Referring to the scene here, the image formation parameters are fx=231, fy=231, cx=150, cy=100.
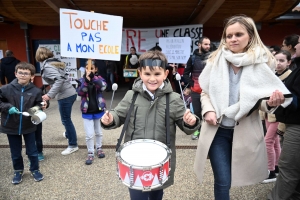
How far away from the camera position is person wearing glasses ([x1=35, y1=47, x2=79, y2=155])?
3537 millimetres

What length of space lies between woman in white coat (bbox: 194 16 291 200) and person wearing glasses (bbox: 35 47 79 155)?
7.97 ft

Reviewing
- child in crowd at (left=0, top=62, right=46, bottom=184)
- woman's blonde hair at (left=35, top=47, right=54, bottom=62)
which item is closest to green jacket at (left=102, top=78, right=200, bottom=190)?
child in crowd at (left=0, top=62, right=46, bottom=184)

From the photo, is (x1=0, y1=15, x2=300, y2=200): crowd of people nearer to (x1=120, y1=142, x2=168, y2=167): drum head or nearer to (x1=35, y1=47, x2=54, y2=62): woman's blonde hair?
(x1=120, y1=142, x2=168, y2=167): drum head

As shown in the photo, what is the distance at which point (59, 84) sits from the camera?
3.54m

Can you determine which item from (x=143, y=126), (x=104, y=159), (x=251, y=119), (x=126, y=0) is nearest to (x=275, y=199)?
(x=251, y=119)

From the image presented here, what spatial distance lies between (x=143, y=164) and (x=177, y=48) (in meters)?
5.38

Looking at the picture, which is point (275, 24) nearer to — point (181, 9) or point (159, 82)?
point (181, 9)

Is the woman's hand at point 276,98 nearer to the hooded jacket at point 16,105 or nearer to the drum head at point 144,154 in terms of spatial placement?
the drum head at point 144,154

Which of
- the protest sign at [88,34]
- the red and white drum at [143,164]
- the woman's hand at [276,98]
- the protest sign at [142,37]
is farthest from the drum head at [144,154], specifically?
the protest sign at [142,37]

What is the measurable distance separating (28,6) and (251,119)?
23.2 feet

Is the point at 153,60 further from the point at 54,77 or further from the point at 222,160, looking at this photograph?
the point at 54,77

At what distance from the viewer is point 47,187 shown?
289 centimetres

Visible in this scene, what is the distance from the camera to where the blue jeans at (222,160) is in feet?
6.18

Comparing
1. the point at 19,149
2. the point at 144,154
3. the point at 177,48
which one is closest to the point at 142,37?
the point at 177,48
